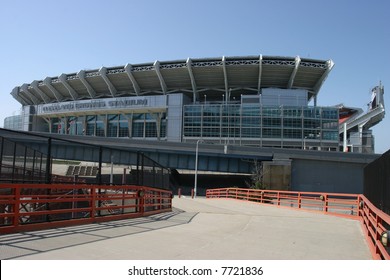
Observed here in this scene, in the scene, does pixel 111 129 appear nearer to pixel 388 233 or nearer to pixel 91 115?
pixel 91 115

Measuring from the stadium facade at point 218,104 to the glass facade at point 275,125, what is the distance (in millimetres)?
231

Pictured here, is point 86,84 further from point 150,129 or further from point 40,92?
point 40,92

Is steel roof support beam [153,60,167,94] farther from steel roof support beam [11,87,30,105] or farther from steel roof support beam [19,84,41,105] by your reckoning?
steel roof support beam [11,87,30,105]

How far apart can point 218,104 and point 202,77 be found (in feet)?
25.8

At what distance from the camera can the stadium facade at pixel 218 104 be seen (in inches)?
3698

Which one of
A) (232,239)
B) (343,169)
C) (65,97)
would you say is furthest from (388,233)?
(65,97)

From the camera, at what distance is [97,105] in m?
107

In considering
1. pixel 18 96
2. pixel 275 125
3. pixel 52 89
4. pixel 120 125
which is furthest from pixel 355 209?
pixel 18 96

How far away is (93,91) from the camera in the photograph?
113 metres

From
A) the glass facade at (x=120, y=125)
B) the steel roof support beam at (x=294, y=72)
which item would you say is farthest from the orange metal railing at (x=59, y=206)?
the glass facade at (x=120, y=125)

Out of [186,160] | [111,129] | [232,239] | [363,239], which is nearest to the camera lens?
[232,239]

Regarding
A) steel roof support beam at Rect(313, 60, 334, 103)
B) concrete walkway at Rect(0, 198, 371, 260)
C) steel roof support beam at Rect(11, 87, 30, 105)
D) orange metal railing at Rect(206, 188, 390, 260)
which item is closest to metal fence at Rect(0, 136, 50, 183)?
concrete walkway at Rect(0, 198, 371, 260)

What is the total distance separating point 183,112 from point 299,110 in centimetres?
2823

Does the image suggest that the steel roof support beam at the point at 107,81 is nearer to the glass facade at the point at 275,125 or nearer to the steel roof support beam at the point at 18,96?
the glass facade at the point at 275,125
